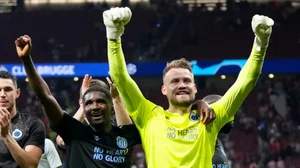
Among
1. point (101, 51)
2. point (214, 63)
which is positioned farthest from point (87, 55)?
point (214, 63)

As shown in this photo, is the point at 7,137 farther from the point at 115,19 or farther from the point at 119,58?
the point at 115,19

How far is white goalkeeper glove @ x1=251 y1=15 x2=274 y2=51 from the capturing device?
3781mm

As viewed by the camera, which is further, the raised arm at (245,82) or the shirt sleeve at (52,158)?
the shirt sleeve at (52,158)

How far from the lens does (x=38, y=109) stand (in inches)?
792

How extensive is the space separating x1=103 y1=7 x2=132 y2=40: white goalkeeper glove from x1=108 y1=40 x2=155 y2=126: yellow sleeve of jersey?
5cm

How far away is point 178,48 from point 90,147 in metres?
17.6

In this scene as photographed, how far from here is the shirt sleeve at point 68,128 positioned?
3768 mm

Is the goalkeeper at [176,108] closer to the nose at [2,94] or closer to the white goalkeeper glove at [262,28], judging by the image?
the white goalkeeper glove at [262,28]

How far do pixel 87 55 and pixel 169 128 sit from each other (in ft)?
57.4

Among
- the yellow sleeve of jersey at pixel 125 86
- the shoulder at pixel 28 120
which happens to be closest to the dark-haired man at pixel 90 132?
the yellow sleeve of jersey at pixel 125 86

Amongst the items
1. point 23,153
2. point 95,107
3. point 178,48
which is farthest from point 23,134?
point 178,48

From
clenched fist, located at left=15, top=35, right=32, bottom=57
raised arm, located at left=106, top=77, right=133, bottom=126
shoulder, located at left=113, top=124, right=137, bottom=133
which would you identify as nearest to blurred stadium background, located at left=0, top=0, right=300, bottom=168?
raised arm, located at left=106, top=77, right=133, bottom=126

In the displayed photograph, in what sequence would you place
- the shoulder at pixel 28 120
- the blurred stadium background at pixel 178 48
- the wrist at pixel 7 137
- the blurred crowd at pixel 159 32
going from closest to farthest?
1. the wrist at pixel 7 137
2. the shoulder at pixel 28 120
3. the blurred stadium background at pixel 178 48
4. the blurred crowd at pixel 159 32

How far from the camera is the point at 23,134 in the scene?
396 cm
